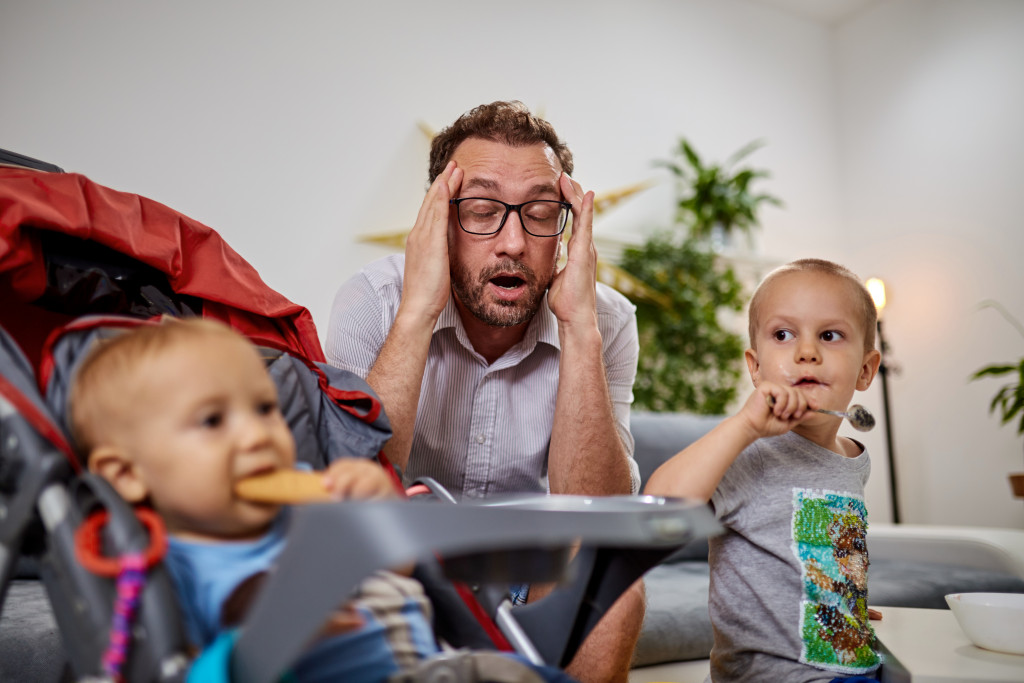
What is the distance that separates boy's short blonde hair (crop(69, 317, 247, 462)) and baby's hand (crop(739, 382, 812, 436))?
0.69 metres

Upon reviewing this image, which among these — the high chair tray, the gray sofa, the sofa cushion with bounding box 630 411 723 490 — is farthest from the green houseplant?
the high chair tray

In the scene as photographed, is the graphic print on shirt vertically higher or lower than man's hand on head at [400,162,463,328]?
lower

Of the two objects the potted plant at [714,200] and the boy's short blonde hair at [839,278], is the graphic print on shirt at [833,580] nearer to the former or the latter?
the boy's short blonde hair at [839,278]

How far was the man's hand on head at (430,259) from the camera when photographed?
4.88 ft

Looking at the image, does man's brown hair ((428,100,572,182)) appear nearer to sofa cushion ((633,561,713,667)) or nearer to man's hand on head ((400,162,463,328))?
man's hand on head ((400,162,463,328))

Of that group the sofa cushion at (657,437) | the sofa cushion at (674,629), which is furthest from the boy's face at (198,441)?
the sofa cushion at (657,437)

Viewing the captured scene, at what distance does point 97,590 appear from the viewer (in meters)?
0.68

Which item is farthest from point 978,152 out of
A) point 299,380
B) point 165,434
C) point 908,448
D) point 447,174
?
point 165,434

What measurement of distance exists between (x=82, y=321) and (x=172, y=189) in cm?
240

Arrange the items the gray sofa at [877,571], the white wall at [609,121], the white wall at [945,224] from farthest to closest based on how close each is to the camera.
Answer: the white wall at [945,224]
the white wall at [609,121]
the gray sofa at [877,571]

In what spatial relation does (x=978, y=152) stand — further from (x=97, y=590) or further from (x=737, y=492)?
(x=97, y=590)

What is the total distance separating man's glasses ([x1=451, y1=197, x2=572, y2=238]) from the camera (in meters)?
1.58

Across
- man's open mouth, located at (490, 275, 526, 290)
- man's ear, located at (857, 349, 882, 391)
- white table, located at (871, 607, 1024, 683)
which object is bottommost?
white table, located at (871, 607, 1024, 683)

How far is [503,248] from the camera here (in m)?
1.56
